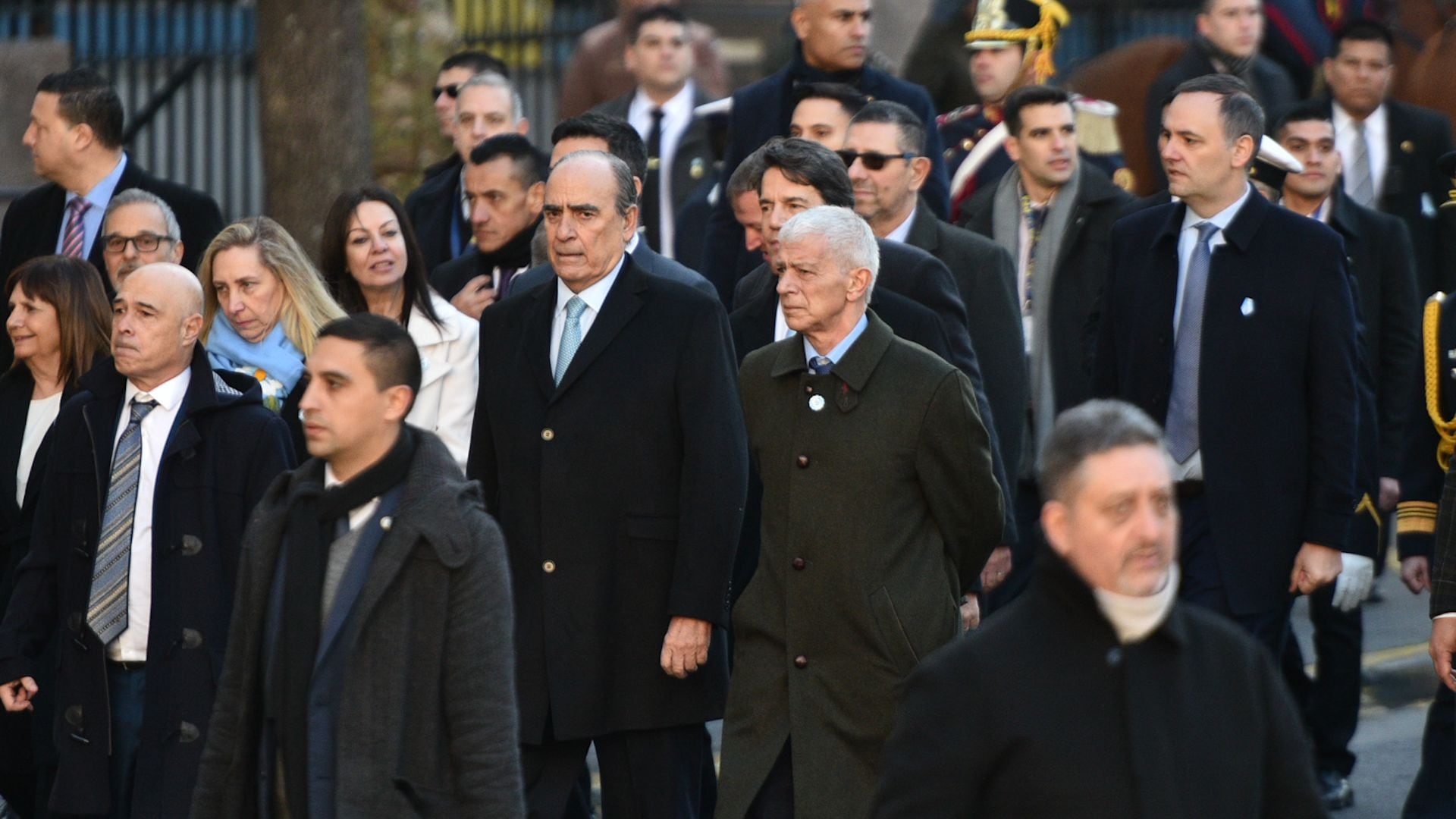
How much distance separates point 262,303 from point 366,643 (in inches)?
117

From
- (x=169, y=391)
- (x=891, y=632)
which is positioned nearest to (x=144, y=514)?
(x=169, y=391)

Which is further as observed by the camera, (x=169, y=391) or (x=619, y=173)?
(x=619, y=173)

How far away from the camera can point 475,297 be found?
884cm

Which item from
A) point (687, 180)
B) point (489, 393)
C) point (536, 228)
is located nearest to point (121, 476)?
point (489, 393)

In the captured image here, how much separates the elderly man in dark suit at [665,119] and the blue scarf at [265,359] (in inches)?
123

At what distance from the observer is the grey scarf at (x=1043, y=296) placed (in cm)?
950

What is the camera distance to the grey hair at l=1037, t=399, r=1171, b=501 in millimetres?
4070

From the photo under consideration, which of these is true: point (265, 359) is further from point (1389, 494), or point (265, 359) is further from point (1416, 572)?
point (1389, 494)

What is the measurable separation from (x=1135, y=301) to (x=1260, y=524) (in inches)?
33.1

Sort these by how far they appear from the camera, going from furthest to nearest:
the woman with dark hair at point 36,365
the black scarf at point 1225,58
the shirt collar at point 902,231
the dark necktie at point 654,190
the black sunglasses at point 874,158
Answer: the black scarf at point 1225,58
the dark necktie at point 654,190
the shirt collar at point 902,231
the black sunglasses at point 874,158
the woman with dark hair at point 36,365

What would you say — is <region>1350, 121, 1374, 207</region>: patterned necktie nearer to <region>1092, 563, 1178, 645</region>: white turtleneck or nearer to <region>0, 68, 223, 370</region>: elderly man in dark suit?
<region>0, 68, 223, 370</region>: elderly man in dark suit

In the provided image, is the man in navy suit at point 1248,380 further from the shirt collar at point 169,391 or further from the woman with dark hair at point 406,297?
the shirt collar at point 169,391

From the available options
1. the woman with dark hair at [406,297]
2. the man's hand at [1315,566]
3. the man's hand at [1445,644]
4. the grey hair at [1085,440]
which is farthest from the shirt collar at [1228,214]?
the grey hair at [1085,440]

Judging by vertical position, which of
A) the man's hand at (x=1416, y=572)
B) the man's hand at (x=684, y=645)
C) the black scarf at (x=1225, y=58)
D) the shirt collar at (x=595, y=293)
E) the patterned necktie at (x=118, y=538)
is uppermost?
the black scarf at (x=1225, y=58)
